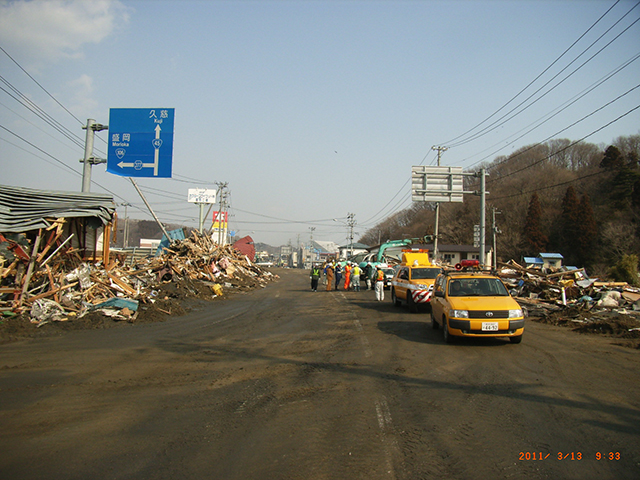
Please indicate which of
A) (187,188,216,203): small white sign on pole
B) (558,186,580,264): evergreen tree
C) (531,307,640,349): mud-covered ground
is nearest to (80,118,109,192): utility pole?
(531,307,640,349): mud-covered ground

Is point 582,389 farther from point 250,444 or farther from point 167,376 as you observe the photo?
point 167,376

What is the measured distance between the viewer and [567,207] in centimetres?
5353

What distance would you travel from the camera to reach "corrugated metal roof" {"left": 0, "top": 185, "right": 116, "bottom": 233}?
12695 mm

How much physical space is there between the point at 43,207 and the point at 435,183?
17.6m

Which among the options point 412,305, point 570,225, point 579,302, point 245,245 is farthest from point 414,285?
point 570,225

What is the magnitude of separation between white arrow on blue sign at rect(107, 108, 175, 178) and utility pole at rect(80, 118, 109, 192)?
1.91ft

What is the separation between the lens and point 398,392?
6488 millimetres

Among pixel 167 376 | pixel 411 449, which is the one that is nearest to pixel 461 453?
pixel 411 449

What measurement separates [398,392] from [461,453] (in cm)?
210

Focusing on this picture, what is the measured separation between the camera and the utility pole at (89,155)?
1591cm

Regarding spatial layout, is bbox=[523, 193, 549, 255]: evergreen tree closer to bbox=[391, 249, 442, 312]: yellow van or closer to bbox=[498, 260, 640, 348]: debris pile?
bbox=[498, 260, 640, 348]: debris pile

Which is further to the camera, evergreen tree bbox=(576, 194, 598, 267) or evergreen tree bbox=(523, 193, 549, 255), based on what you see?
evergreen tree bbox=(523, 193, 549, 255)

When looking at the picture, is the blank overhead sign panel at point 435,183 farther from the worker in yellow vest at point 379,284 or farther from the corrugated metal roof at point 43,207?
the corrugated metal roof at point 43,207

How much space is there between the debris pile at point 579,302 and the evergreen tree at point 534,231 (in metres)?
38.4
